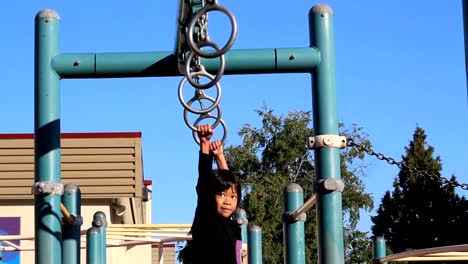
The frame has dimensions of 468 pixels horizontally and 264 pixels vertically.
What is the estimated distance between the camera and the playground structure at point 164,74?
5535mm

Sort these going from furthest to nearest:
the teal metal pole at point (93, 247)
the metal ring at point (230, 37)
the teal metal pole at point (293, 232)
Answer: the teal metal pole at point (93, 247) < the teal metal pole at point (293, 232) < the metal ring at point (230, 37)

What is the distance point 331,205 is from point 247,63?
0.86m

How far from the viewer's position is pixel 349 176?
35438 mm

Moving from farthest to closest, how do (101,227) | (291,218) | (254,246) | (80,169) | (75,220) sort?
1. (80,169)
2. (254,246)
3. (101,227)
4. (291,218)
5. (75,220)

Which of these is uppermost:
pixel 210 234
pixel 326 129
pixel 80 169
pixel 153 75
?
pixel 80 169

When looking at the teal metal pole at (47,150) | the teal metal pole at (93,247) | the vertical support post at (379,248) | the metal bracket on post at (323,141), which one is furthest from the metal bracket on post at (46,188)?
the vertical support post at (379,248)

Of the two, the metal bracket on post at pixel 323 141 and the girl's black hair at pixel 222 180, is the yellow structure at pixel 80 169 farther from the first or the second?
the girl's black hair at pixel 222 180

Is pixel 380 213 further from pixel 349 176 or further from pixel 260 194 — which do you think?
pixel 260 194

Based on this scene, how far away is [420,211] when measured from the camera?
1586 inches

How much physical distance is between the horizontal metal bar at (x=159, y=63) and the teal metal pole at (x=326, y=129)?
0.08 meters

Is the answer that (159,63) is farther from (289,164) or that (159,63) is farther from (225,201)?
(289,164)

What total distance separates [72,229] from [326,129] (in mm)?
1759

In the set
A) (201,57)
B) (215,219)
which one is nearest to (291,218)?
(215,219)

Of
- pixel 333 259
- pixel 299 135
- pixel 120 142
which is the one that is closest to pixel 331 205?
pixel 333 259
